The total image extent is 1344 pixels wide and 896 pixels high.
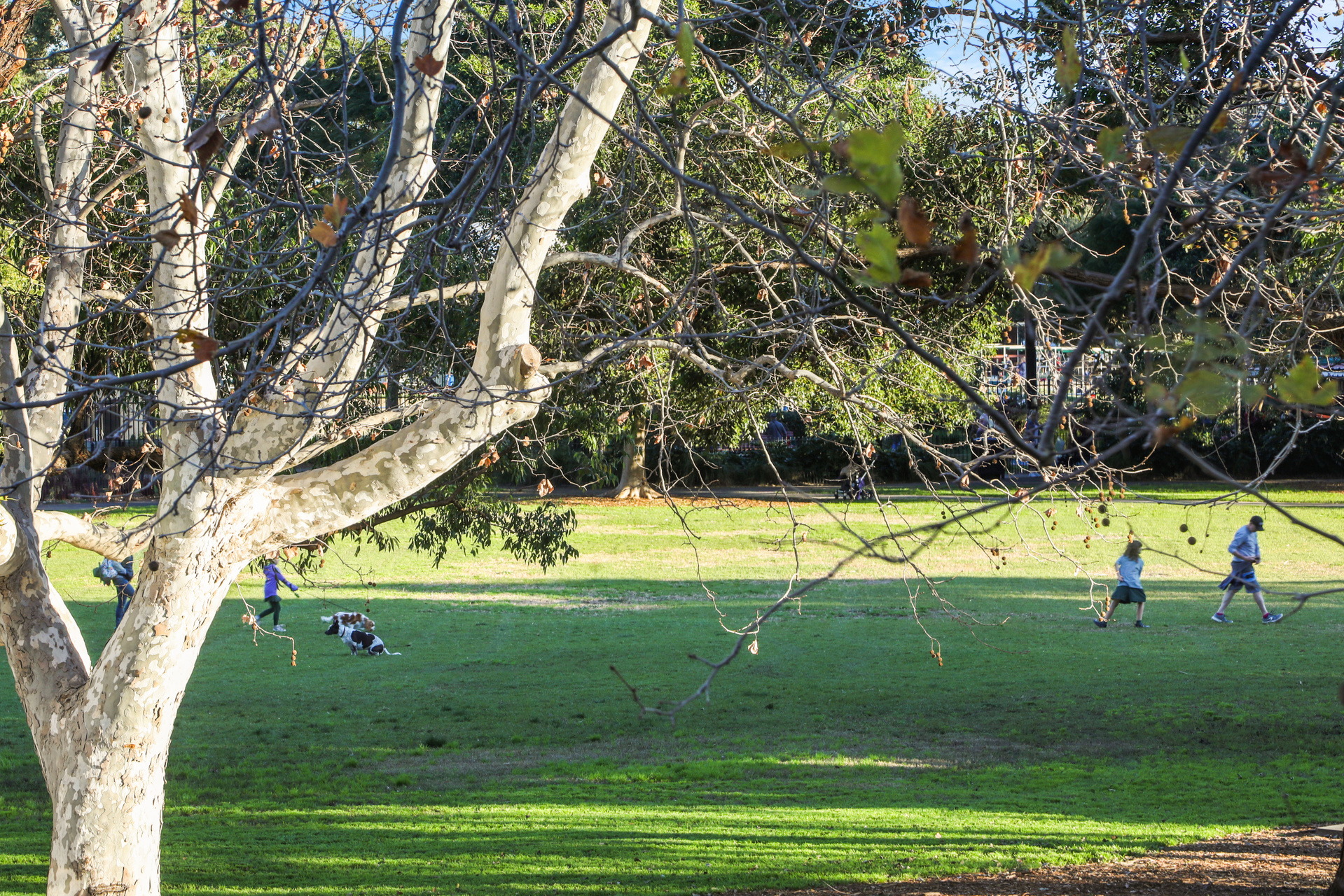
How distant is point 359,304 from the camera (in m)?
5.02

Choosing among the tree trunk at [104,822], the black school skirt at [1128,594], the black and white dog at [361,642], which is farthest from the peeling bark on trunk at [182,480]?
the black school skirt at [1128,594]

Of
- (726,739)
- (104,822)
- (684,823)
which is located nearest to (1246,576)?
(726,739)

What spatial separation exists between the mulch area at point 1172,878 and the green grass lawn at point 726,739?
0.26m

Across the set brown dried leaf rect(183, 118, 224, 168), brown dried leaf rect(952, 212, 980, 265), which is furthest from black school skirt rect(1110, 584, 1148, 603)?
brown dried leaf rect(952, 212, 980, 265)

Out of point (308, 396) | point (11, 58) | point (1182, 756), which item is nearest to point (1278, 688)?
point (1182, 756)

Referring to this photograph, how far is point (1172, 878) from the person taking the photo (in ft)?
25.0

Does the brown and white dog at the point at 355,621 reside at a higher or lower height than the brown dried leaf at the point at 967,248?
lower

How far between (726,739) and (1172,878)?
5.56m

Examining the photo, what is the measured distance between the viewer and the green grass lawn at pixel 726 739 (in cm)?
848

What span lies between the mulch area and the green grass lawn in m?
0.26

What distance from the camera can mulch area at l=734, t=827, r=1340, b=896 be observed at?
7363mm

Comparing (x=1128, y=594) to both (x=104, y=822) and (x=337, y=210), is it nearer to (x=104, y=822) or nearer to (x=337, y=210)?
(x=104, y=822)

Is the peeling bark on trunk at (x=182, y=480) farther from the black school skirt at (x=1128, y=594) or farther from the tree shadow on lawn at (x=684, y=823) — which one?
the black school skirt at (x=1128, y=594)

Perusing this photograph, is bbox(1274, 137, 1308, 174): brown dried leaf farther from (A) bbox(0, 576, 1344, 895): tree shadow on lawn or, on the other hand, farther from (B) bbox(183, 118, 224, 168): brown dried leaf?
(A) bbox(0, 576, 1344, 895): tree shadow on lawn
